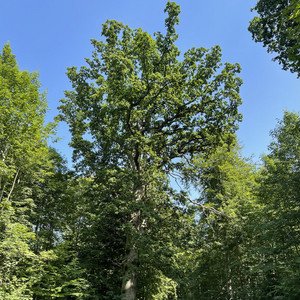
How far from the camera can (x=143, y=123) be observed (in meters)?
15.8

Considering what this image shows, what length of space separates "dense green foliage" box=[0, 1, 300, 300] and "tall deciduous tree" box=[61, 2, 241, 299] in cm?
5

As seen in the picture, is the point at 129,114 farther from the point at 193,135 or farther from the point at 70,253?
the point at 70,253

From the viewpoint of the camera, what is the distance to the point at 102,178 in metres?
14.9

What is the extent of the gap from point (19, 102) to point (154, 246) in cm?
832

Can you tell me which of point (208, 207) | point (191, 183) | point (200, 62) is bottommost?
point (208, 207)

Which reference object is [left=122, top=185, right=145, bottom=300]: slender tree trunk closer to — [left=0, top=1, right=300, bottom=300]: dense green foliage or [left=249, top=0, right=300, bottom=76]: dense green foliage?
[left=0, top=1, right=300, bottom=300]: dense green foliage

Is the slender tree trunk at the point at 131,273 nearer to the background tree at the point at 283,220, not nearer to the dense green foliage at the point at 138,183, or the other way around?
the dense green foliage at the point at 138,183

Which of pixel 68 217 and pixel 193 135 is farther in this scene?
pixel 68 217

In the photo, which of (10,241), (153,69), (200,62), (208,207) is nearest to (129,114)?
(153,69)

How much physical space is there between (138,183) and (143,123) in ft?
9.94

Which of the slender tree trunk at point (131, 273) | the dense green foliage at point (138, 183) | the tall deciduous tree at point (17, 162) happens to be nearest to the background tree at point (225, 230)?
the dense green foliage at point (138, 183)

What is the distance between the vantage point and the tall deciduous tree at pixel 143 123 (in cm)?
1398

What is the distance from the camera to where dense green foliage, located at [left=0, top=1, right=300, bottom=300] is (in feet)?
43.6

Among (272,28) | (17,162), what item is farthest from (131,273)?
(272,28)
